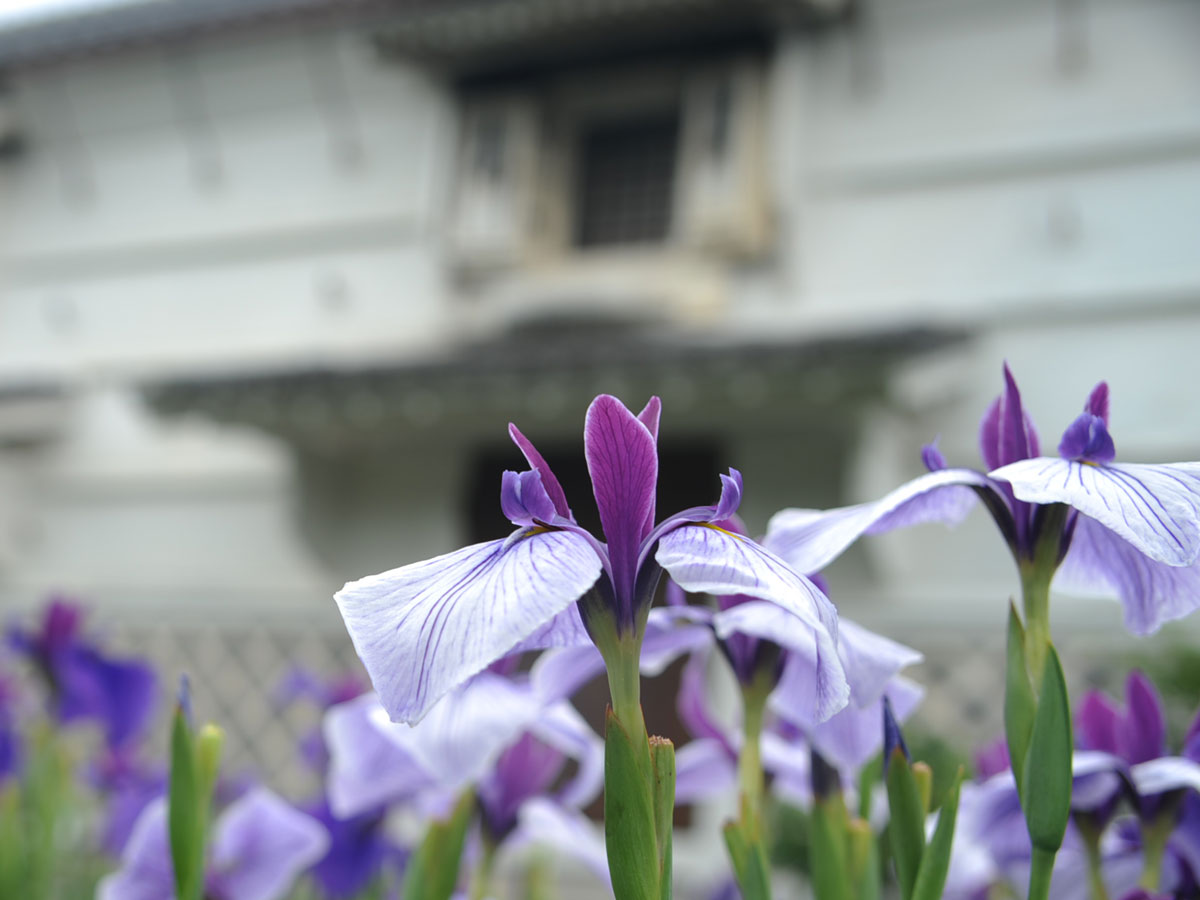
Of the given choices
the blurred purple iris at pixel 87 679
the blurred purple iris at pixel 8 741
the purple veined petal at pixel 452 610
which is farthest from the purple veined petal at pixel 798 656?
the blurred purple iris at pixel 8 741

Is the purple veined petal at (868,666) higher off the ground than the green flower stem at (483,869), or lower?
higher

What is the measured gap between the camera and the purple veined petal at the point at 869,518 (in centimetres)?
54

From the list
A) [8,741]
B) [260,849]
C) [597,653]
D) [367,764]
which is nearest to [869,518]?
[597,653]

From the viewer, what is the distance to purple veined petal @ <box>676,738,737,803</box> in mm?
787

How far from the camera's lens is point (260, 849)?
2.79 feet

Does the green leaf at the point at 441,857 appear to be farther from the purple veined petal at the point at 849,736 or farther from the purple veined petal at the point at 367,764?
the purple veined petal at the point at 849,736

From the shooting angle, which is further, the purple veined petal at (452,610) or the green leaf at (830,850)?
the green leaf at (830,850)

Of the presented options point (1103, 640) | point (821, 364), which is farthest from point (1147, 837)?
point (1103, 640)

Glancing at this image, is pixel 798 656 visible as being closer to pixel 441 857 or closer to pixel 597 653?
pixel 597 653

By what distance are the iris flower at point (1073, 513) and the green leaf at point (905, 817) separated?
0.12 m

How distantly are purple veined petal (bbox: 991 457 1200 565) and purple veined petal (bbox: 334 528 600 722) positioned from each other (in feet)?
0.70

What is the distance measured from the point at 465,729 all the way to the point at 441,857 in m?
0.09

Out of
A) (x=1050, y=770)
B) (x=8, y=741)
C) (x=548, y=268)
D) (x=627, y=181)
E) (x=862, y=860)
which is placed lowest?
(x=8, y=741)

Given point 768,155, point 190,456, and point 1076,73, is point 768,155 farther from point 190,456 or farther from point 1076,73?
point 190,456
